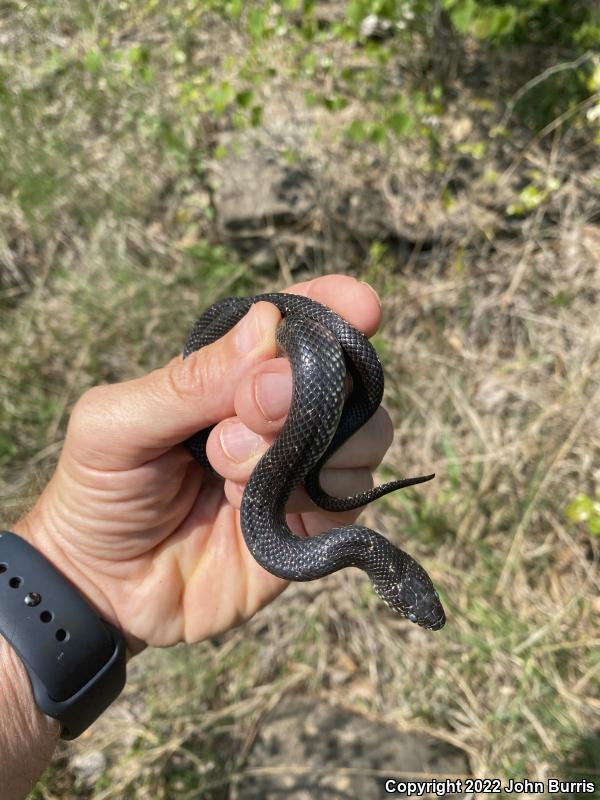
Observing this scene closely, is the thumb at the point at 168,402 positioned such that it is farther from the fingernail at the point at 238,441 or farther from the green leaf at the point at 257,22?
the green leaf at the point at 257,22

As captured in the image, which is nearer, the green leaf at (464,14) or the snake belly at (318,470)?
the snake belly at (318,470)

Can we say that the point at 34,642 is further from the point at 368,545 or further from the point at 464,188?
the point at 464,188

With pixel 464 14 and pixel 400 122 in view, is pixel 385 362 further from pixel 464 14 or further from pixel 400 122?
pixel 464 14

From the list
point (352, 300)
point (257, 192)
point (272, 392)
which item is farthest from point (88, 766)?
point (257, 192)

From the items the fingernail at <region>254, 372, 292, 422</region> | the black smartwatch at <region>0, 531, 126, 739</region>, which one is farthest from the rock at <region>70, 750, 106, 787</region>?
the fingernail at <region>254, 372, 292, 422</region>

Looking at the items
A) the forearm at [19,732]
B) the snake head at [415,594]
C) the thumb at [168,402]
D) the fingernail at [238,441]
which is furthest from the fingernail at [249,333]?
the forearm at [19,732]

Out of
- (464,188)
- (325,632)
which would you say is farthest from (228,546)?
(464,188)
